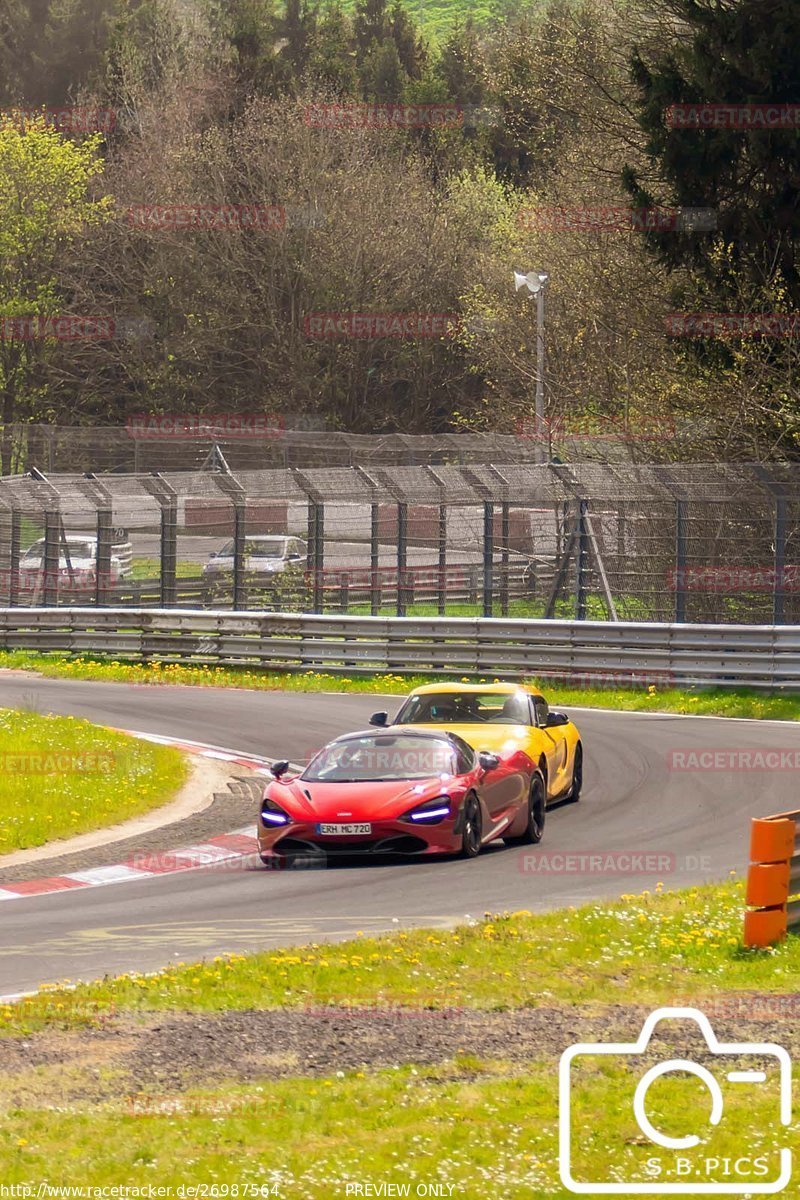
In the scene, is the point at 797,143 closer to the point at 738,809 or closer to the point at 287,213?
the point at 738,809

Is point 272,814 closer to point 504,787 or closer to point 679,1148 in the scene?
point 504,787

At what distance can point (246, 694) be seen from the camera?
91.9ft

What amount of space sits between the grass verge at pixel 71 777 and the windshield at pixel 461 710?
2.85 metres

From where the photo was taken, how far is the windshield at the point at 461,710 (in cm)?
1681
